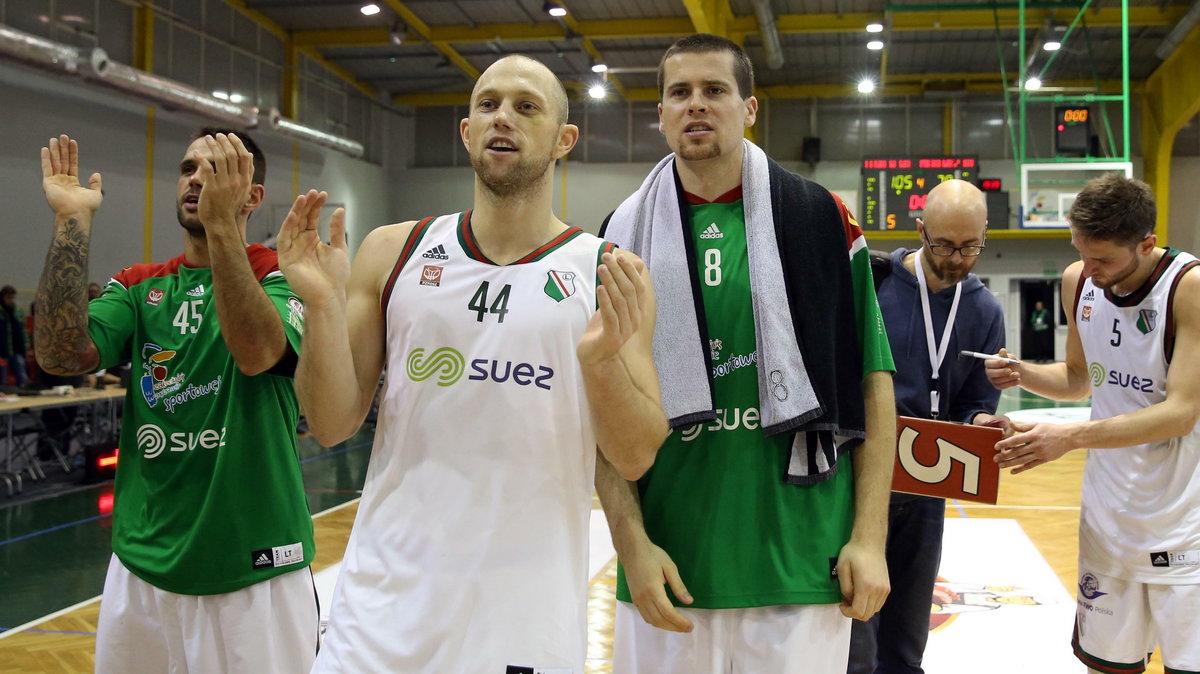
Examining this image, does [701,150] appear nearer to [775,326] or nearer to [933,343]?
[775,326]

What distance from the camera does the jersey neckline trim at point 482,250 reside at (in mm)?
2273

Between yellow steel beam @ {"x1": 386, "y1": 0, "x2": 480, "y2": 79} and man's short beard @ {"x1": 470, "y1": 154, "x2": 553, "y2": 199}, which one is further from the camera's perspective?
yellow steel beam @ {"x1": 386, "y1": 0, "x2": 480, "y2": 79}

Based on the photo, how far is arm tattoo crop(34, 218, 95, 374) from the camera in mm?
2902

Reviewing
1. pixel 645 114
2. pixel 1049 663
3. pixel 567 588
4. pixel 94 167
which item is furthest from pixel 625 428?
pixel 645 114

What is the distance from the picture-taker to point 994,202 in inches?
815

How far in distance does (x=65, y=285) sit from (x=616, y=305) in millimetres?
1861

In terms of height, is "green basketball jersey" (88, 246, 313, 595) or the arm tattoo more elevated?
the arm tattoo

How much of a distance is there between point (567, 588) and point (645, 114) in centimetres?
2255

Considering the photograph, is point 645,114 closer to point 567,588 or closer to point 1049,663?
point 1049,663

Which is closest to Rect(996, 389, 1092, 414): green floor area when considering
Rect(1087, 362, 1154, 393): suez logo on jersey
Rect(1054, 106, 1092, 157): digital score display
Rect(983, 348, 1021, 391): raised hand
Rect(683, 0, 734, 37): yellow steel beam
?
Rect(1054, 106, 1092, 157): digital score display

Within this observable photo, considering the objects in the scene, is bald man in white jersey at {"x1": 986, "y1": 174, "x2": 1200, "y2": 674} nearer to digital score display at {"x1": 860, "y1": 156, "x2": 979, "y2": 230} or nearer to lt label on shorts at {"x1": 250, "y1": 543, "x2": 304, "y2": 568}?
lt label on shorts at {"x1": 250, "y1": 543, "x2": 304, "y2": 568}

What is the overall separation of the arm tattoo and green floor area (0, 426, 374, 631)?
2.96m

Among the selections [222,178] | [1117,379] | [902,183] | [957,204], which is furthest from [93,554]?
[902,183]

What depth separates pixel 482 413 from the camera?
7.04 ft
